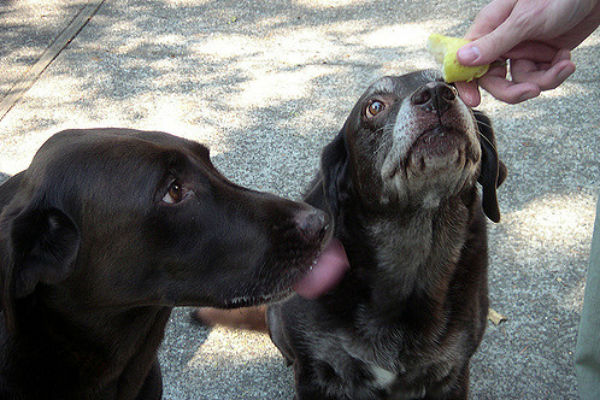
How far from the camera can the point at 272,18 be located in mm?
6098

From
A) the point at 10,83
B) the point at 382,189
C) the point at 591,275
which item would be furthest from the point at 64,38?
the point at 591,275

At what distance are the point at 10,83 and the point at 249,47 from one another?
7.38ft

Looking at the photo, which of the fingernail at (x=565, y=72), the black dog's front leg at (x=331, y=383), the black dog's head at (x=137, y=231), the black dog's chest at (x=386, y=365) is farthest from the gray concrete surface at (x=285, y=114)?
the fingernail at (x=565, y=72)

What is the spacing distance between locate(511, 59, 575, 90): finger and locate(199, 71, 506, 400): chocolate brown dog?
0.25 meters

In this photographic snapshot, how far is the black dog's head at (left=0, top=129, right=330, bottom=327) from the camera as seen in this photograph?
1.81 meters

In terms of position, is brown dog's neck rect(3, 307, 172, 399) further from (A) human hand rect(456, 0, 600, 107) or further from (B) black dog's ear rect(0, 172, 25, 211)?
(A) human hand rect(456, 0, 600, 107)

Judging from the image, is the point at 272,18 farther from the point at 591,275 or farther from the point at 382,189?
the point at 591,275

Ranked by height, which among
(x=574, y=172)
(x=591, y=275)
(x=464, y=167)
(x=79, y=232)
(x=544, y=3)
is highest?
(x=544, y=3)

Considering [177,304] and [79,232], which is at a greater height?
[79,232]

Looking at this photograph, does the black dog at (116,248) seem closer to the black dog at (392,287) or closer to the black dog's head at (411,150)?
the black dog's head at (411,150)

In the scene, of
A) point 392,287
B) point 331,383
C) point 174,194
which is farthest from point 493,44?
point 331,383

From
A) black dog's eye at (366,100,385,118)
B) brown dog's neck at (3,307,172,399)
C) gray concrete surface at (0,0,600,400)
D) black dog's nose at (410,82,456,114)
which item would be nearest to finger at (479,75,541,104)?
black dog's nose at (410,82,456,114)

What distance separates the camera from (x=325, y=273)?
242 cm

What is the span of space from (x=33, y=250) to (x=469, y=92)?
183 centimetres
